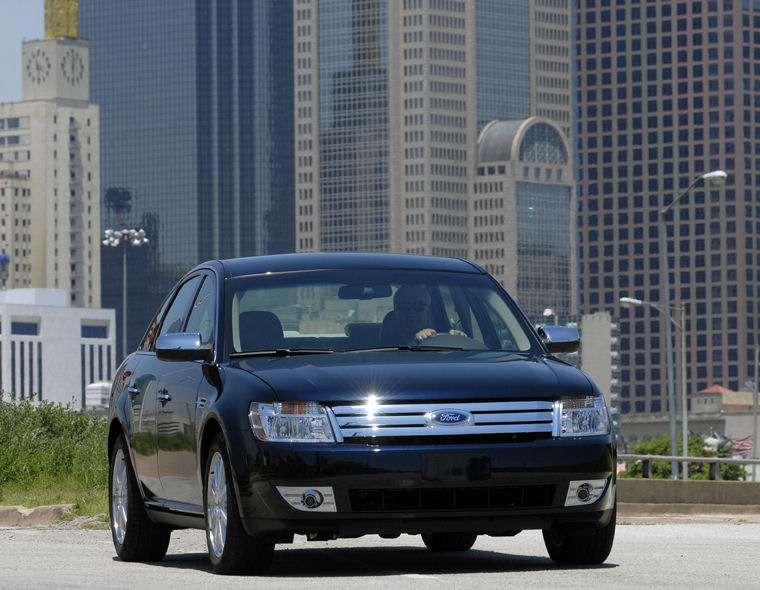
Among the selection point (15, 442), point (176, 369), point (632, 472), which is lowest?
point (632, 472)

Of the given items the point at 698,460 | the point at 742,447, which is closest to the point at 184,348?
the point at 698,460

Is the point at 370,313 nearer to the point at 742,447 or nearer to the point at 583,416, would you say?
the point at 583,416

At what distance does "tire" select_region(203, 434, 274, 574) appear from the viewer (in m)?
9.34

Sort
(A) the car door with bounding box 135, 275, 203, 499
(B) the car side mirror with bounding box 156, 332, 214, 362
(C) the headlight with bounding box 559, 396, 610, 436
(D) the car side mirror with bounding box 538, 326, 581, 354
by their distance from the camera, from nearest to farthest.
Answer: (C) the headlight with bounding box 559, 396, 610, 436
(B) the car side mirror with bounding box 156, 332, 214, 362
(D) the car side mirror with bounding box 538, 326, 581, 354
(A) the car door with bounding box 135, 275, 203, 499

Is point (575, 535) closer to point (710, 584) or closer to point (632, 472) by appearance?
point (710, 584)

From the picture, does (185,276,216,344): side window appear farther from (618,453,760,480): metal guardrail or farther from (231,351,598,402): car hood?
(618,453,760,480): metal guardrail

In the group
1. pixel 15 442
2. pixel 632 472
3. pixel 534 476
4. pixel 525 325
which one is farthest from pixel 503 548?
pixel 632 472

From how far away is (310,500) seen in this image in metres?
9.09

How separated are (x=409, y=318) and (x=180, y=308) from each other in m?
1.92

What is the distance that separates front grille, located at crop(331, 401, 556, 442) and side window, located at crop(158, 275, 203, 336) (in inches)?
95.5

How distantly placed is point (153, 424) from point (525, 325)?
2.24 meters

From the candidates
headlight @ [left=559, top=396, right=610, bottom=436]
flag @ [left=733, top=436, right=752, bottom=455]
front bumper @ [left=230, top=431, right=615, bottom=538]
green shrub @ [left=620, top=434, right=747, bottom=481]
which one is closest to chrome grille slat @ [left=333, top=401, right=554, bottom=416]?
front bumper @ [left=230, top=431, right=615, bottom=538]

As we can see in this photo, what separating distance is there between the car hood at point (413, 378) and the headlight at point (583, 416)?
50 mm

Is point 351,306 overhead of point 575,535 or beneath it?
overhead
